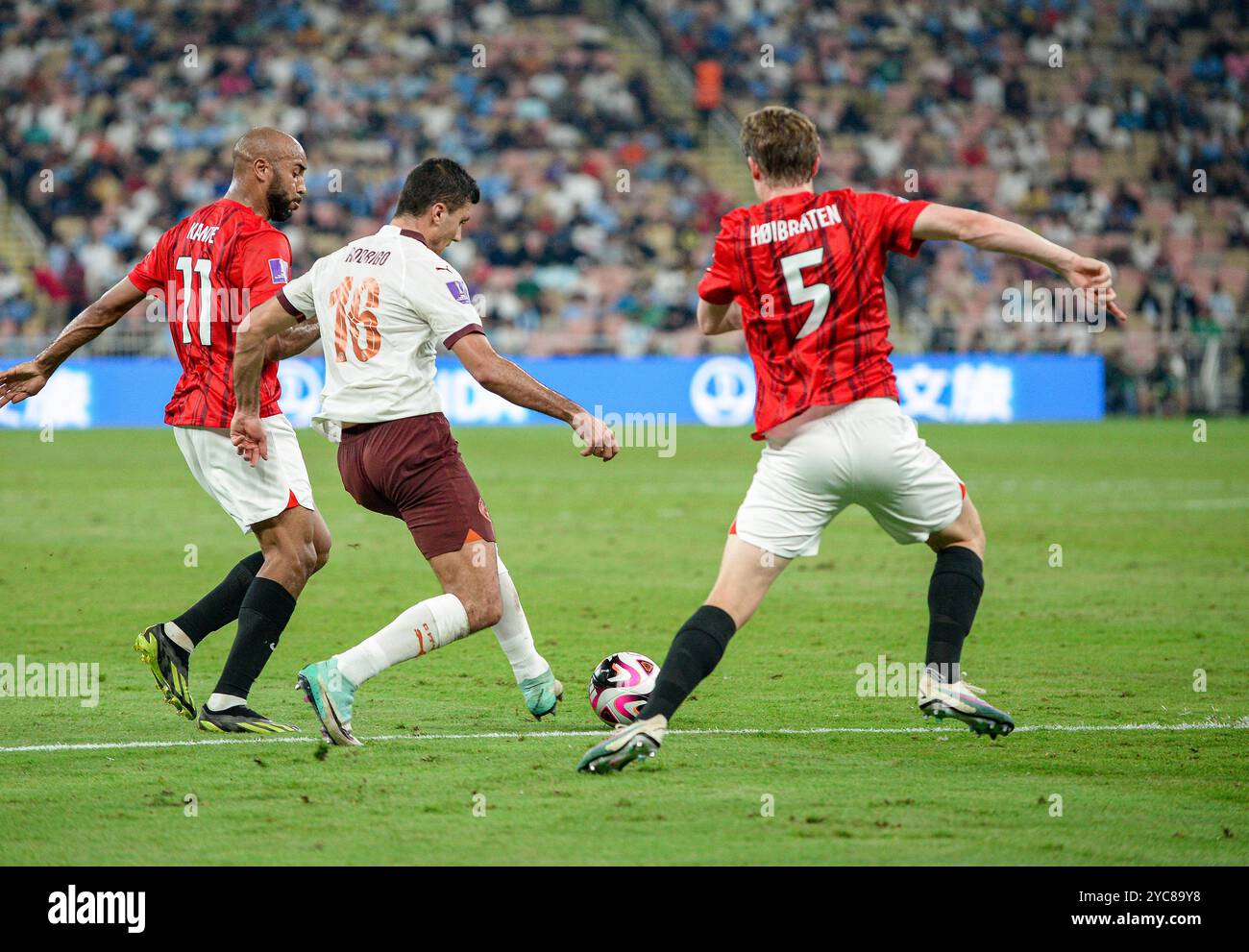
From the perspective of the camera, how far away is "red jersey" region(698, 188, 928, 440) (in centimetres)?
549

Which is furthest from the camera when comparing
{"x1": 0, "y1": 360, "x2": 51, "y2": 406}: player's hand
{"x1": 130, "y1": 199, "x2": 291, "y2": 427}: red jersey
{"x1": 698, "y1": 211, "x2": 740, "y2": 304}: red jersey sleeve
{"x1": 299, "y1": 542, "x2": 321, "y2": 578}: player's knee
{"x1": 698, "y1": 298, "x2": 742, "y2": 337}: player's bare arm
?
{"x1": 0, "y1": 360, "x2": 51, "y2": 406}: player's hand

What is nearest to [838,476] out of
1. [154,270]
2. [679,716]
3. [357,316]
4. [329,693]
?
[679,716]

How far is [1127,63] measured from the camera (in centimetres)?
3556

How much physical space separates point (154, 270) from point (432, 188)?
1.40 m

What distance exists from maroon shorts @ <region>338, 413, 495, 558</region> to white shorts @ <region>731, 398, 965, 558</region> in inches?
40.7

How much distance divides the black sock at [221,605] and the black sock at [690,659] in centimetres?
208

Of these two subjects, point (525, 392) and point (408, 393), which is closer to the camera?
point (525, 392)

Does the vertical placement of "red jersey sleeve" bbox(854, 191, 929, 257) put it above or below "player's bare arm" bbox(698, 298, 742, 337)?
above

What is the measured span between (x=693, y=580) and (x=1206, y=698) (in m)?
4.67

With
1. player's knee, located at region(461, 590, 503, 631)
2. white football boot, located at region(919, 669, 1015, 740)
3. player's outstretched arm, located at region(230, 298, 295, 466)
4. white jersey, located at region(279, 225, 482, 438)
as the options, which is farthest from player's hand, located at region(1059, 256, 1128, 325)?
player's outstretched arm, located at region(230, 298, 295, 466)

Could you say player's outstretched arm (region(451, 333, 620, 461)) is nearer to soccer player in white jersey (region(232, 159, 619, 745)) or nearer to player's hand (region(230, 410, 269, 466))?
soccer player in white jersey (region(232, 159, 619, 745))

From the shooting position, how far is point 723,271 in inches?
221

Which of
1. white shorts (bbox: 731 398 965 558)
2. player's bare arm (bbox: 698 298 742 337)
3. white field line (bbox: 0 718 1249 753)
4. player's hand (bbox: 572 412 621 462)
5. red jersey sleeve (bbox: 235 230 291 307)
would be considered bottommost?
white field line (bbox: 0 718 1249 753)

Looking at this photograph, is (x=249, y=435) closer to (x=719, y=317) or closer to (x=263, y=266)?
(x=263, y=266)
